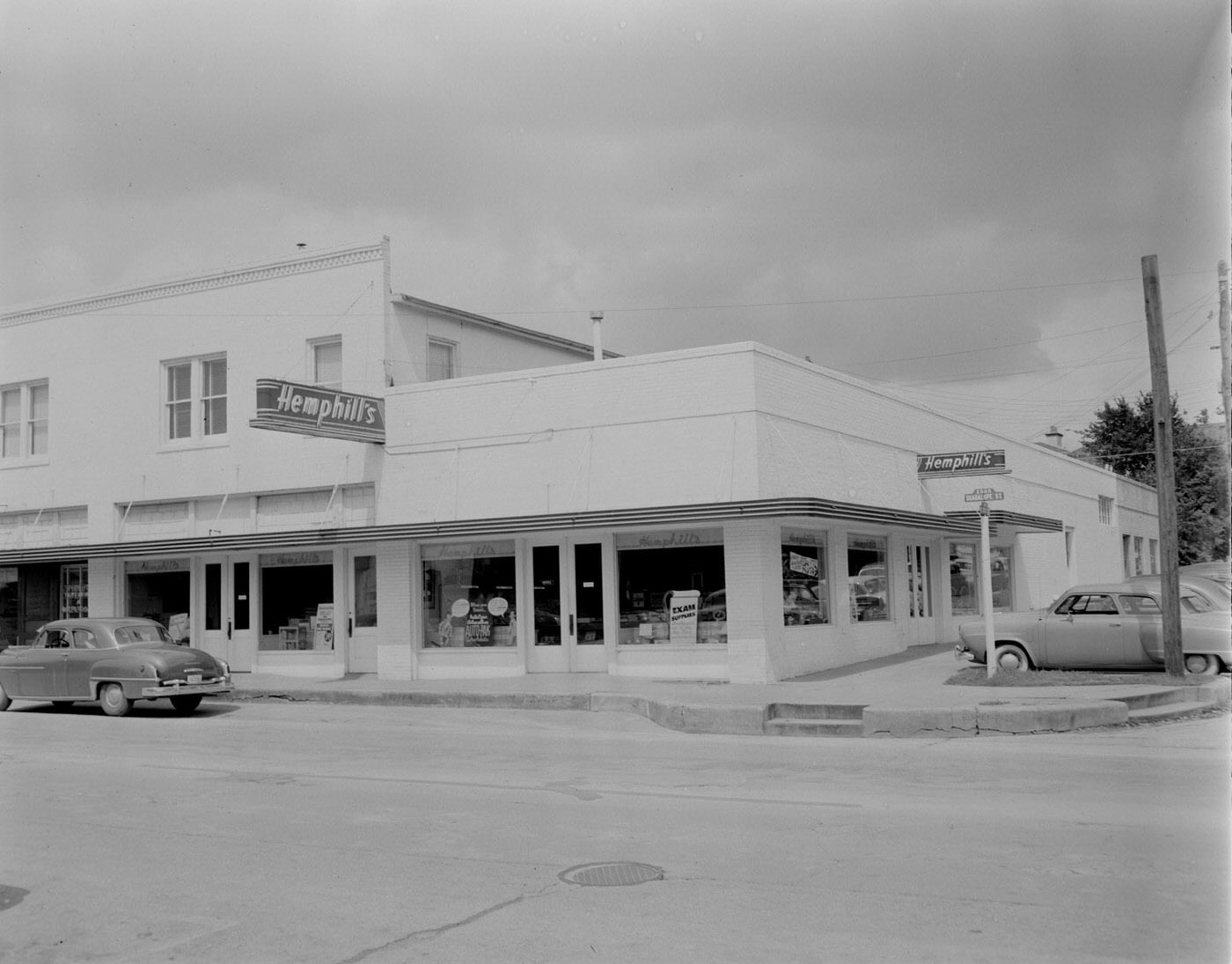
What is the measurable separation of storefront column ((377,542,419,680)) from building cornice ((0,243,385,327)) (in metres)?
5.63

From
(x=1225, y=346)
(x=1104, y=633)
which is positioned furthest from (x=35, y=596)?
(x=1225, y=346)

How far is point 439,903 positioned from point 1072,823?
4.60m

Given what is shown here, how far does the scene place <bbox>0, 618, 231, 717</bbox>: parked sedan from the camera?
60.4ft

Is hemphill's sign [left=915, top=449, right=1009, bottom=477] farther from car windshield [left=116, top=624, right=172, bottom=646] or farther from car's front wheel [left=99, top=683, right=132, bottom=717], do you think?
car's front wheel [left=99, top=683, right=132, bottom=717]

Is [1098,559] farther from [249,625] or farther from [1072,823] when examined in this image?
[1072,823]

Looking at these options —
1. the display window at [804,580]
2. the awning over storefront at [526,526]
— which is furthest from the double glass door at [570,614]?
the display window at [804,580]

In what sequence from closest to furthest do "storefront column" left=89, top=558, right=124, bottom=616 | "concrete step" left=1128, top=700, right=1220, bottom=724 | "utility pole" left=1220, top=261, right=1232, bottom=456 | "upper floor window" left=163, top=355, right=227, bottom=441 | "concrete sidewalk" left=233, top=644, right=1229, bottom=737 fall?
"utility pole" left=1220, top=261, right=1232, bottom=456, "concrete sidewalk" left=233, top=644, right=1229, bottom=737, "concrete step" left=1128, top=700, right=1220, bottom=724, "upper floor window" left=163, top=355, right=227, bottom=441, "storefront column" left=89, top=558, right=124, bottom=616

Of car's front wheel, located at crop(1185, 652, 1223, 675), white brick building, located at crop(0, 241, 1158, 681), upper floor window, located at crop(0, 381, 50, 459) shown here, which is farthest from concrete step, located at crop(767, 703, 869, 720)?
upper floor window, located at crop(0, 381, 50, 459)

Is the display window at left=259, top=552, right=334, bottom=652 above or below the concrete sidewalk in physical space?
above

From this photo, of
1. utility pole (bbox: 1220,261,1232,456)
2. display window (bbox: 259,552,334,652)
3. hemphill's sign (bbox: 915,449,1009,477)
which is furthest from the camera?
display window (bbox: 259,552,334,652)

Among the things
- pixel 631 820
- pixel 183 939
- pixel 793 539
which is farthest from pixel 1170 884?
pixel 793 539

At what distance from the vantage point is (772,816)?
9.18 metres

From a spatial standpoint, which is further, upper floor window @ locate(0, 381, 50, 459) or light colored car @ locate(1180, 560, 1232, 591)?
upper floor window @ locate(0, 381, 50, 459)

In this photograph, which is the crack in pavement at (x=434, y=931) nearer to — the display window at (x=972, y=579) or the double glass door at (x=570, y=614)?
the double glass door at (x=570, y=614)
